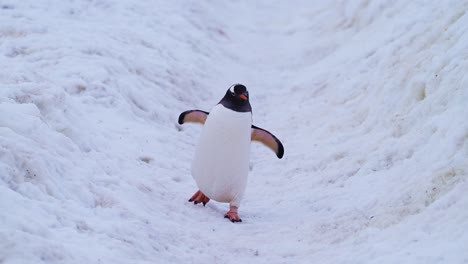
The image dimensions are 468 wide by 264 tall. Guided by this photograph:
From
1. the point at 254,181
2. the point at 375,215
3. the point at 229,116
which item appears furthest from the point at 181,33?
the point at 375,215

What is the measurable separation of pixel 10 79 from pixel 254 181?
10.1ft

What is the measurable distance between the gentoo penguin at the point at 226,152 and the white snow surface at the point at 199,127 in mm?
262

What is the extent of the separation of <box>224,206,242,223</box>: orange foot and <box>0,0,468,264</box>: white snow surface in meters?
0.12

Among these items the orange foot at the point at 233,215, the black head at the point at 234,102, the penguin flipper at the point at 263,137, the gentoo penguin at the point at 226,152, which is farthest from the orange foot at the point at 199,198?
the black head at the point at 234,102

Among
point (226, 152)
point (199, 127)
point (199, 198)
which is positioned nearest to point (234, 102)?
point (226, 152)

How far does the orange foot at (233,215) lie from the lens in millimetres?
7066

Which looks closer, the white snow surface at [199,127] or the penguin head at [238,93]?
the white snow surface at [199,127]

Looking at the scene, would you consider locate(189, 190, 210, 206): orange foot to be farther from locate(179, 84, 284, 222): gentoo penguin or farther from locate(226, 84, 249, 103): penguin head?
locate(226, 84, 249, 103): penguin head

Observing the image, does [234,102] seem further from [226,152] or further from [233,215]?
[233,215]

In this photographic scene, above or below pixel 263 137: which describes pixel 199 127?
below

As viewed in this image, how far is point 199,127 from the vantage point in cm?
1016

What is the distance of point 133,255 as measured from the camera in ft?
17.0

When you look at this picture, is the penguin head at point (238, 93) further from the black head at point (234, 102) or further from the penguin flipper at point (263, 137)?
the penguin flipper at point (263, 137)

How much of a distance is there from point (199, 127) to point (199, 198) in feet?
9.22
